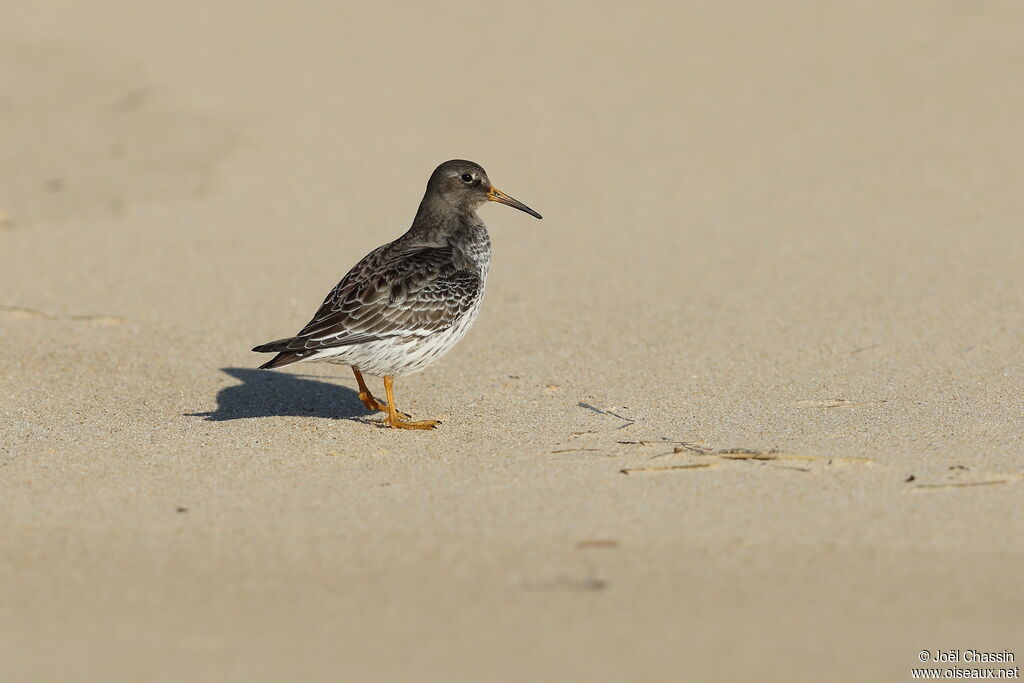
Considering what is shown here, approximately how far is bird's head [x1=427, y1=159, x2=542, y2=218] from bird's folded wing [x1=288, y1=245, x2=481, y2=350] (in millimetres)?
782

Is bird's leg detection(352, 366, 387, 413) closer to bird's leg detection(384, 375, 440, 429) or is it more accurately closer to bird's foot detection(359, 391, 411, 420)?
bird's foot detection(359, 391, 411, 420)

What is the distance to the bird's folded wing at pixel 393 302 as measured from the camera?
307 inches

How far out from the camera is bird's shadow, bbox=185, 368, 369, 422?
8097 mm

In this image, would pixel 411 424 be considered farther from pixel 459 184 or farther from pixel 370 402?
pixel 459 184

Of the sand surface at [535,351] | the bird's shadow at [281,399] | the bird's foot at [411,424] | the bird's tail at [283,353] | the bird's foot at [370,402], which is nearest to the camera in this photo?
the sand surface at [535,351]

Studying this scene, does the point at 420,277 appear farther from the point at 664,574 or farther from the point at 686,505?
the point at 664,574

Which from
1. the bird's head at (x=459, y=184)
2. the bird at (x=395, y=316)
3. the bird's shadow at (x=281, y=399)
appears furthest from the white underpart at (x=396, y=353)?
the bird's head at (x=459, y=184)

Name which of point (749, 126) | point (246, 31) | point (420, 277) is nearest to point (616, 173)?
point (749, 126)

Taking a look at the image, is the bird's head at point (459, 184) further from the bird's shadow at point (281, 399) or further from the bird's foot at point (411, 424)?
the bird's foot at point (411, 424)

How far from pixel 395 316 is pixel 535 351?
1.69m

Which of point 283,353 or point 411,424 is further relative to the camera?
point 411,424

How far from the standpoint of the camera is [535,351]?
927cm

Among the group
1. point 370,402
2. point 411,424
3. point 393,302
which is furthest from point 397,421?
point 393,302

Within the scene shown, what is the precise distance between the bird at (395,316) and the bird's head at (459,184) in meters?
0.45
